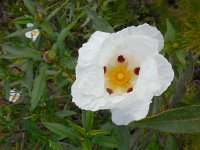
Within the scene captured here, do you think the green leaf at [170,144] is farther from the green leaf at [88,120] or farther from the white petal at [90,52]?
the white petal at [90,52]

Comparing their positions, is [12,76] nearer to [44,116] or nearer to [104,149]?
[44,116]

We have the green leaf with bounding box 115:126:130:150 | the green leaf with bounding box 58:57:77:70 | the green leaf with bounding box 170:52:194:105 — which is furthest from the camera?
the green leaf with bounding box 58:57:77:70

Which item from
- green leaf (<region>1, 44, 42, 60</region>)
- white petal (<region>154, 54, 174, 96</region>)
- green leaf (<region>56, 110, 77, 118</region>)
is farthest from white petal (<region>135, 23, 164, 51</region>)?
green leaf (<region>56, 110, 77, 118</region>)

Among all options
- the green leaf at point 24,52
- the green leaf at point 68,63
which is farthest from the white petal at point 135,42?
the green leaf at point 24,52

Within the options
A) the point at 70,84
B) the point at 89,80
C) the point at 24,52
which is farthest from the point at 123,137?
the point at 70,84

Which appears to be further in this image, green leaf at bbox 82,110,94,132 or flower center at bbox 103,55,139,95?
green leaf at bbox 82,110,94,132

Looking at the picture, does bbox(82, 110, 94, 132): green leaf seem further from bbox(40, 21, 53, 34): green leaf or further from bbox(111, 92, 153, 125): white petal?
bbox(40, 21, 53, 34): green leaf

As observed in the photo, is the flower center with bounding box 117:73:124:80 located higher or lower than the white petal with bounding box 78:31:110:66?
lower
